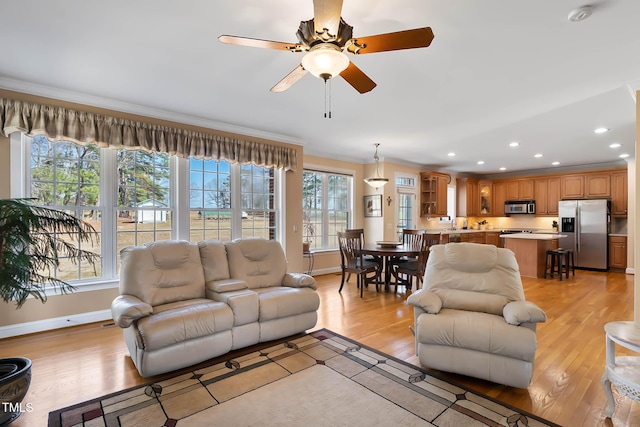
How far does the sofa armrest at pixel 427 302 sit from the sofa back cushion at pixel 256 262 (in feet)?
5.47

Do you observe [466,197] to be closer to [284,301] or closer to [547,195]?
[547,195]

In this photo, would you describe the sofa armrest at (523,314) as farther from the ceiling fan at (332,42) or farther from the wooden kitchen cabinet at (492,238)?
the wooden kitchen cabinet at (492,238)

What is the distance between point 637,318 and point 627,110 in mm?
2617

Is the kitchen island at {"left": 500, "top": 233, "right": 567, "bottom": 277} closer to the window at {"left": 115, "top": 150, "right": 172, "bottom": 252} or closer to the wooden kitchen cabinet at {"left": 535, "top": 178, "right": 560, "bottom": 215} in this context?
the wooden kitchen cabinet at {"left": 535, "top": 178, "right": 560, "bottom": 215}

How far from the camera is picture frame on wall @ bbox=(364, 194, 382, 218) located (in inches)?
282

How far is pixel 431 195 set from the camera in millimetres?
8109

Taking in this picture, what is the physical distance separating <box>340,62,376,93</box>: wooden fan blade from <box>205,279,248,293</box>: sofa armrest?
2210 mm

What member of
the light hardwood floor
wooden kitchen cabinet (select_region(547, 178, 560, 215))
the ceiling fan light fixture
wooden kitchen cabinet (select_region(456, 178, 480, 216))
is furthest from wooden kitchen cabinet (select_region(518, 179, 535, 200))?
the ceiling fan light fixture

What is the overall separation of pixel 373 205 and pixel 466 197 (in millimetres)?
3578

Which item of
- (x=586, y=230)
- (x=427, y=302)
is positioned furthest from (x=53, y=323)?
(x=586, y=230)

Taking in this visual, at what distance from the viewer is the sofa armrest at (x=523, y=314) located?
2.22 metres

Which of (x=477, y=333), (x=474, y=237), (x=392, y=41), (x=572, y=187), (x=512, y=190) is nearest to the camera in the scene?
(x=392, y=41)

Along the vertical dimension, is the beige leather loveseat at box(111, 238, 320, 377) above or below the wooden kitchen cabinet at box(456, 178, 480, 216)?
below

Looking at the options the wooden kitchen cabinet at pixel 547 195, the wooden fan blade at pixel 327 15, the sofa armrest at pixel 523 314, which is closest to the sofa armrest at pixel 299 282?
the sofa armrest at pixel 523 314
